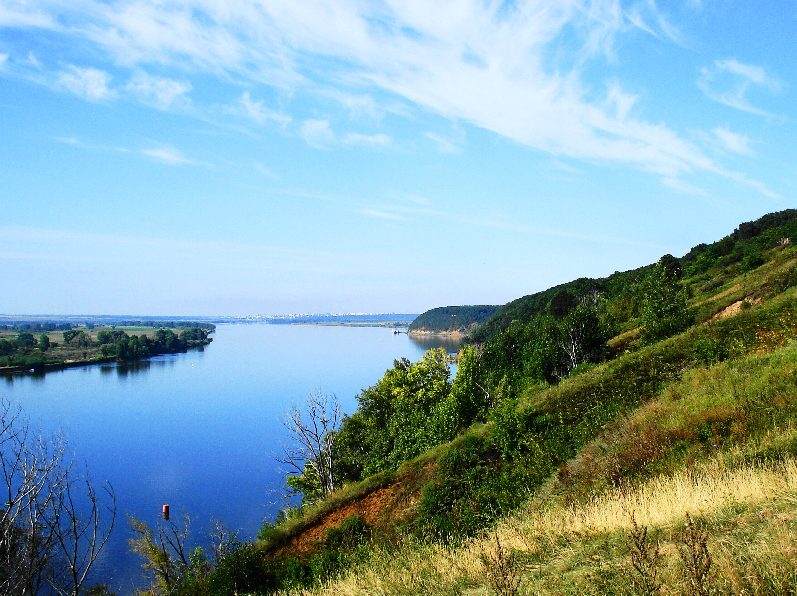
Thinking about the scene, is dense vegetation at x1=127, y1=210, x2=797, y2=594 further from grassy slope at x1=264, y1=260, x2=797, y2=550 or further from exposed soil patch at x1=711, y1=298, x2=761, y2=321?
exposed soil patch at x1=711, y1=298, x2=761, y2=321

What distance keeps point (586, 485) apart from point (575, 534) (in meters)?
7.63

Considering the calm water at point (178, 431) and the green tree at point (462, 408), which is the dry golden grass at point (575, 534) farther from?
the calm water at point (178, 431)

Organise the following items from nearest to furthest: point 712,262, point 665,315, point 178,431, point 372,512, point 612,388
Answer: point 372,512
point 612,388
point 665,315
point 178,431
point 712,262

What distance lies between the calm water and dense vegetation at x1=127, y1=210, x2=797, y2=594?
10.4m

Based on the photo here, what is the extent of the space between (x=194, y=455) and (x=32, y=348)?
15789 centimetres

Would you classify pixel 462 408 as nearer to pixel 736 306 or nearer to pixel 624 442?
pixel 736 306

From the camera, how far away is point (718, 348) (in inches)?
1039

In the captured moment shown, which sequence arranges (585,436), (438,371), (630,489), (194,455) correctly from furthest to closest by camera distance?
(194,455) → (438,371) → (585,436) → (630,489)

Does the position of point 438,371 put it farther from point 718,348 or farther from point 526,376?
point 718,348

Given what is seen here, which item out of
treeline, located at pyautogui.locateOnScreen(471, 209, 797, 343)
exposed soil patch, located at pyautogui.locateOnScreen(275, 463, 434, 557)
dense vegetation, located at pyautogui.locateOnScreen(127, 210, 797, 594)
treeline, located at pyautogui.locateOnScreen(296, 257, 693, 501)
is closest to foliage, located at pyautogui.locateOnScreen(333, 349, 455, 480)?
treeline, located at pyautogui.locateOnScreen(296, 257, 693, 501)

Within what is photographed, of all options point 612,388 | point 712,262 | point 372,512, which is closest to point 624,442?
point 612,388

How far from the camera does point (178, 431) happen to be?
282 feet

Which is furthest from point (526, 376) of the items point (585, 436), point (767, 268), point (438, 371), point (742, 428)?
point (742, 428)

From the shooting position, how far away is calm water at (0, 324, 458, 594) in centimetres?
5491
